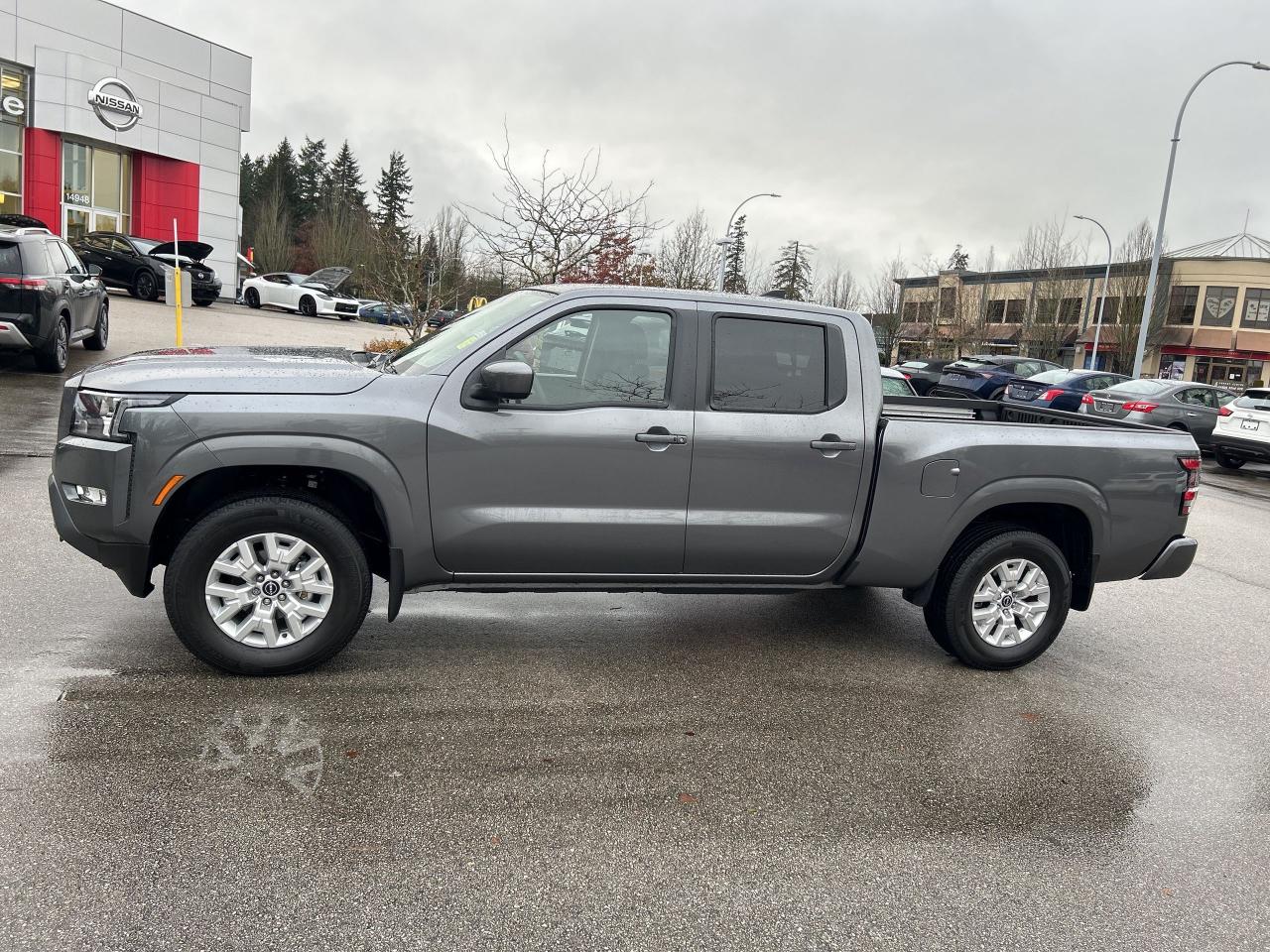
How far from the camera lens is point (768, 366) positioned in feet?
16.1

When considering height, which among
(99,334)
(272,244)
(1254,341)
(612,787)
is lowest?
(612,787)

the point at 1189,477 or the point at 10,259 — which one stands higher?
the point at 10,259

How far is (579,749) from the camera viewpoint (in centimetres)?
402

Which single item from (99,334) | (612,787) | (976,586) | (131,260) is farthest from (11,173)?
(612,787)

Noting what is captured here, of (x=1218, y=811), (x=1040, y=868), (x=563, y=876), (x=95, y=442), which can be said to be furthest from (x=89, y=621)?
(x=1218, y=811)

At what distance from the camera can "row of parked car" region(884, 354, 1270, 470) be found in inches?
637

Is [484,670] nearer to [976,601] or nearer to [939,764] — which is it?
[939,764]

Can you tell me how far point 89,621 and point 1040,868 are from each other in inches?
178

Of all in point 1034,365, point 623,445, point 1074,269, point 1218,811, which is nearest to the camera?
point 1218,811

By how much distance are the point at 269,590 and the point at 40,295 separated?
32.2ft

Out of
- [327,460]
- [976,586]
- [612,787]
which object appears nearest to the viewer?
[612,787]

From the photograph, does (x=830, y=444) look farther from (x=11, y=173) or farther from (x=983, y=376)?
(x=11, y=173)

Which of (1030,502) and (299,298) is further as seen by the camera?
(299,298)

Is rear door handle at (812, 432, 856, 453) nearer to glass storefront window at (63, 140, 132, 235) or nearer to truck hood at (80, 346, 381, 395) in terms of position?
truck hood at (80, 346, 381, 395)
